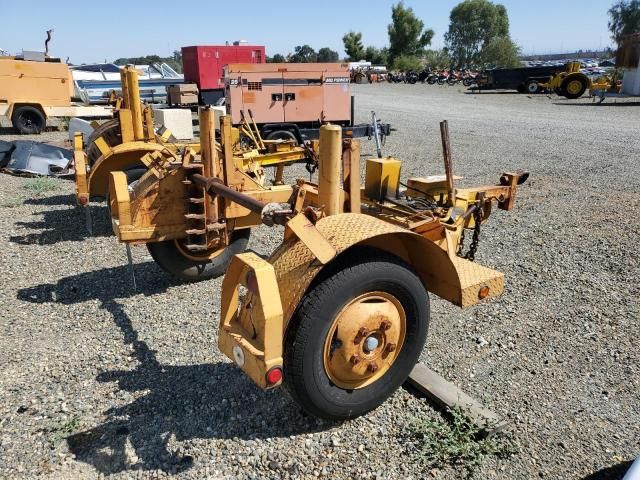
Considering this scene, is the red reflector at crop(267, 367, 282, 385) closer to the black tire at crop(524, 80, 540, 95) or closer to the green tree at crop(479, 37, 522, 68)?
the black tire at crop(524, 80, 540, 95)

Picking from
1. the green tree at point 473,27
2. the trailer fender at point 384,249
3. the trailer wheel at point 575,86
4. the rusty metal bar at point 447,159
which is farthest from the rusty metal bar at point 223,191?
the green tree at point 473,27

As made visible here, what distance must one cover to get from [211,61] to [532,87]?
795 inches

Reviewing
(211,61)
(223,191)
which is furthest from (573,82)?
(223,191)

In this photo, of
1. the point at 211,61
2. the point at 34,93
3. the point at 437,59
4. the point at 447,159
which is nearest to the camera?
the point at 447,159

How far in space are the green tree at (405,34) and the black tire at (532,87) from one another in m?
38.7

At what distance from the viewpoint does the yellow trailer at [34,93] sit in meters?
14.2

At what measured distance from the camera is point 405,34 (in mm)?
67000

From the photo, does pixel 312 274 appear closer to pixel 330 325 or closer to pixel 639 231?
pixel 330 325

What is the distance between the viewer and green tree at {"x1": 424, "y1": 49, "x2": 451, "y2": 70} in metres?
69.1

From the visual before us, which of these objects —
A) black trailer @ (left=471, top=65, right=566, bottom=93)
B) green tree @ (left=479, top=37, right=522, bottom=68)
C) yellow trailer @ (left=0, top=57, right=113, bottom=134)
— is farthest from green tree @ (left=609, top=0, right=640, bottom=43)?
yellow trailer @ (left=0, top=57, right=113, bottom=134)

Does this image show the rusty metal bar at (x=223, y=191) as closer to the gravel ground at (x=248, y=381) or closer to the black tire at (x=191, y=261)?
the black tire at (x=191, y=261)

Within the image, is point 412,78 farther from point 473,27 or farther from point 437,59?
point 473,27

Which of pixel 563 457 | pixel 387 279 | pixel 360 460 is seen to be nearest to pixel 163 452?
pixel 360 460

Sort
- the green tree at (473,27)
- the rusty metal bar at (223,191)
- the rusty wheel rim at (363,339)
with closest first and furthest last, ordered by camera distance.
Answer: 1. the rusty wheel rim at (363,339)
2. the rusty metal bar at (223,191)
3. the green tree at (473,27)
